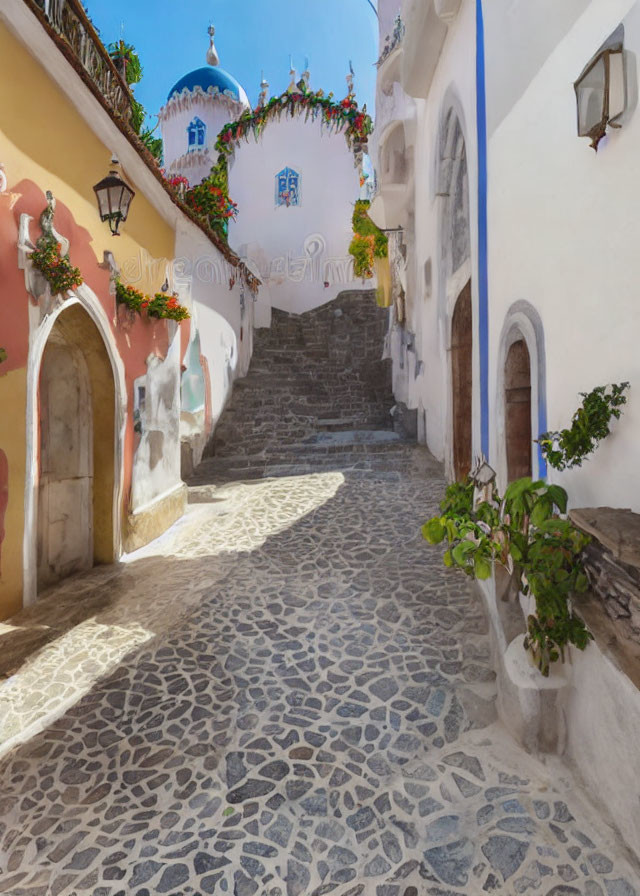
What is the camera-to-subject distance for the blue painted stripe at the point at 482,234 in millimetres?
4629

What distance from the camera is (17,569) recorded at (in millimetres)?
4238

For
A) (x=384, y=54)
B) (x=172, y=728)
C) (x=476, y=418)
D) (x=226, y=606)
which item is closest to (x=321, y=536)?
(x=226, y=606)

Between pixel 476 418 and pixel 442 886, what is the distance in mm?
4008

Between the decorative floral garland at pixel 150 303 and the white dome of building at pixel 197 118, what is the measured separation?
20700 millimetres

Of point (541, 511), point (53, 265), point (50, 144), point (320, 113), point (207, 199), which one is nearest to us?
point (541, 511)

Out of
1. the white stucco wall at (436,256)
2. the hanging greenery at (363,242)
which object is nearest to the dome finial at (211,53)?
the hanging greenery at (363,242)

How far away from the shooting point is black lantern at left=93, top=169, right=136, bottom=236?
488 centimetres

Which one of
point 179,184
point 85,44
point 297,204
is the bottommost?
point 85,44

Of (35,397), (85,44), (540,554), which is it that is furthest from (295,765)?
(85,44)

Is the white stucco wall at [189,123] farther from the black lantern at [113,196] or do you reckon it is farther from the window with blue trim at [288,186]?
the black lantern at [113,196]

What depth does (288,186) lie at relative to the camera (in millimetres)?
19906

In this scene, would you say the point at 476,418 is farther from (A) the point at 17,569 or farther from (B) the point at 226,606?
(A) the point at 17,569

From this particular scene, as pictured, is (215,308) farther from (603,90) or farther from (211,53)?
(211,53)

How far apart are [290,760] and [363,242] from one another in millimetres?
16358
